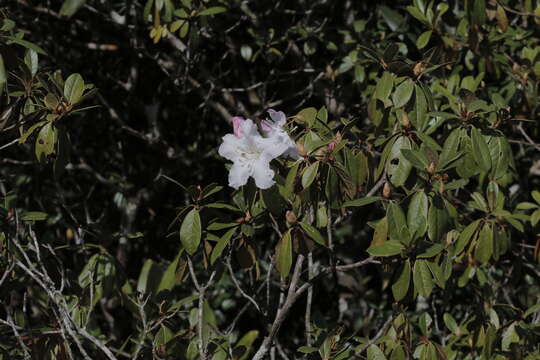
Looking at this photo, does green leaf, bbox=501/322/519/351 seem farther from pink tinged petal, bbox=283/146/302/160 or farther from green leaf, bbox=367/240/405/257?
pink tinged petal, bbox=283/146/302/160

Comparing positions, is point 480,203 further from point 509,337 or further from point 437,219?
point 437,219

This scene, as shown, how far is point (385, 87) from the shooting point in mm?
1613

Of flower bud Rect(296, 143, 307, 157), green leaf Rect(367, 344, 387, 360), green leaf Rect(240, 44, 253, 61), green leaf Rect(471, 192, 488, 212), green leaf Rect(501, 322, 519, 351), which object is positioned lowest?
green leaf Rect(501, 322, 519, 351)

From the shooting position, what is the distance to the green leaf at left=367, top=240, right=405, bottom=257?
1440 millimetres

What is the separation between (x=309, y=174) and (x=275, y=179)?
3.5 inches

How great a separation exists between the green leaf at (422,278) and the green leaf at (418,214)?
0.26 ft

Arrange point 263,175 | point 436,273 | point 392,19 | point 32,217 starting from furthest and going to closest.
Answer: point 392,19 < point 32,217 < point 436,273 < point 263,175

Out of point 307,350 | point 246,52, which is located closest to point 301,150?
point 307,350

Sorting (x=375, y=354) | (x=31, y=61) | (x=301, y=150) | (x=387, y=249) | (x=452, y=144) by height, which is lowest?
(x=375, y=354)

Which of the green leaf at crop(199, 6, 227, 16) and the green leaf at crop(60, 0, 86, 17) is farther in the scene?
the green leaf at crop(199, 6, 227, 16)

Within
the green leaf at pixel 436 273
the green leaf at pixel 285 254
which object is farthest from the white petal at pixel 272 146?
the green leaf at pixel 436 273

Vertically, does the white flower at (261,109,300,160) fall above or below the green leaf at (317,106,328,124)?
above

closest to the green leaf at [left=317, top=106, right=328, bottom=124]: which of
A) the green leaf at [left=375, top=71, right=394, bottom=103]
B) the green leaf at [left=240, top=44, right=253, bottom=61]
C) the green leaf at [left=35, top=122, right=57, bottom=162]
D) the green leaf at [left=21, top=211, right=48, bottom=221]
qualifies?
the green leaf at [left=375, top=71, right=394, bottom=103]

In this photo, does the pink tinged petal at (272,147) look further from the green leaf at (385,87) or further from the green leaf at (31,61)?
the green leaf at (31,61)
